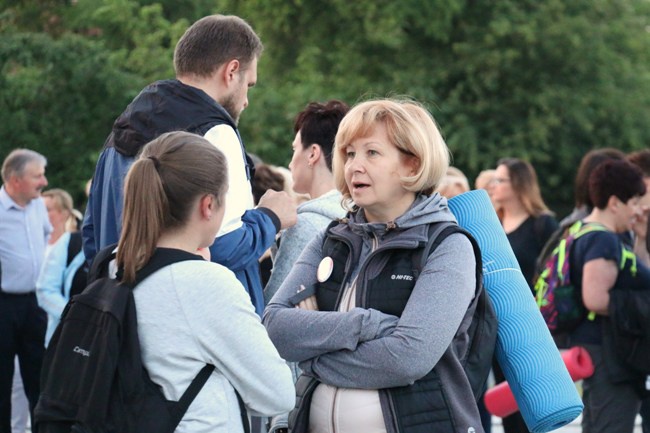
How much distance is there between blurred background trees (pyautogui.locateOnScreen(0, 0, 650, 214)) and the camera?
23984mm

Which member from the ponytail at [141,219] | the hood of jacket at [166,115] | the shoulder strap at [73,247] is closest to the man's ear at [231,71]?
the hood of jacket at [166,115]

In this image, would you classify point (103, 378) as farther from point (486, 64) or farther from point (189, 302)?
point (486, 64)

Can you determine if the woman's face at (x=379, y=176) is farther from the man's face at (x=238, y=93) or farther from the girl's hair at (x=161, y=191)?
the man's face at (x=238, y=93)

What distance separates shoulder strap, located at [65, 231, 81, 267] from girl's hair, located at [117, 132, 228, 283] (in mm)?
5945

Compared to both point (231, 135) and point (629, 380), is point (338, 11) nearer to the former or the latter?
point (629, 380)

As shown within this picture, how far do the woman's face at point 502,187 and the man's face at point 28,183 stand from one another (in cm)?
369

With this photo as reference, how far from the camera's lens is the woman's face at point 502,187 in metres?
8.94

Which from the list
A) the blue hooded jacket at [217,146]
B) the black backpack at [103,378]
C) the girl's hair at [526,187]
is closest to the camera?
the black backpack at [103,378]

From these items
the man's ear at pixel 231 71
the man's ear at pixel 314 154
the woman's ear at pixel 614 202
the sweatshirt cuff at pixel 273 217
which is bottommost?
the woman's ear at pixel 614 202

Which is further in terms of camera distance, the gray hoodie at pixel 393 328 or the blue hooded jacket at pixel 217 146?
the blue hooded jacket at pixel 217 146

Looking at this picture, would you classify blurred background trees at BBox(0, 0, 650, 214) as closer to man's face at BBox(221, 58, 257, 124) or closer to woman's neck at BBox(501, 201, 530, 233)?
woman's neck at BBox(501, 201, 530, 233)

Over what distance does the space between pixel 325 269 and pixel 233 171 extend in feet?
2.23

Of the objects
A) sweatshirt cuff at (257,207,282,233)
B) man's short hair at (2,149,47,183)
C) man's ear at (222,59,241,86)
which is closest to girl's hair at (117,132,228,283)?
sweatshirt cuff at (257,207,282,233)

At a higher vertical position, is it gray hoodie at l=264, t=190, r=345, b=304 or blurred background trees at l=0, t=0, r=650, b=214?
gray hoodie at l=264, t=190, r=345, b=304
